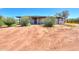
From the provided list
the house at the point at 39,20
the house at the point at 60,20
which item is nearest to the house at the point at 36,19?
the house at the point at 39,20

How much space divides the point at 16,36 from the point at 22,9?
369 mm

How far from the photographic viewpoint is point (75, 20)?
6.96 feet

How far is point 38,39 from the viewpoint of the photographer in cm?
212

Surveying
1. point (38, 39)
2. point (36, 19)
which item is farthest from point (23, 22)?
point (38, 39)

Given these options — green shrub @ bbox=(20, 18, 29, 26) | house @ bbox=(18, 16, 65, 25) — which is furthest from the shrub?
green shrub @ bbox=(20, 18, 29, 26)

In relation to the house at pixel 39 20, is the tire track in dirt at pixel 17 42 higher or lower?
lower

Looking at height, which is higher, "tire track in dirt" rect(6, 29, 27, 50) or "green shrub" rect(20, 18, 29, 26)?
"green shrub" rect(20, 18, 29, 26)

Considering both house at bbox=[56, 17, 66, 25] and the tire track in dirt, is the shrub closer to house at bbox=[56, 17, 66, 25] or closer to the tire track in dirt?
house at bbox=[56, 17, 66, 25]

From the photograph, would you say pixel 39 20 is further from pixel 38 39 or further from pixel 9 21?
pixel 9 21

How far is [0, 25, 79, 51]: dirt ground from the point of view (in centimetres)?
210

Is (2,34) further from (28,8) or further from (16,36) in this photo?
(28,8)

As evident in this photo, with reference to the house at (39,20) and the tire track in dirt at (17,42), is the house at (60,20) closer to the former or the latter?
the house at (39,20)

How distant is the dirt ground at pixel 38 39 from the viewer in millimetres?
2100
